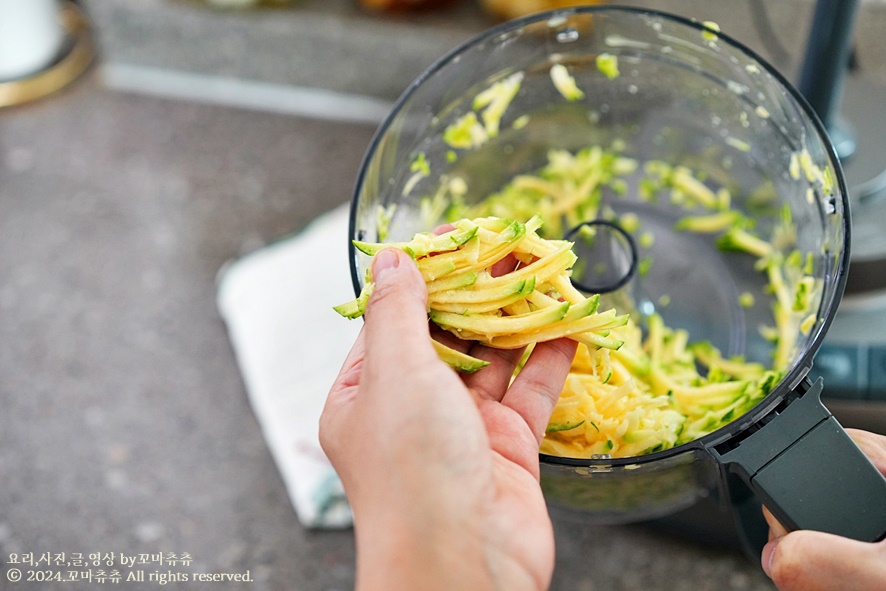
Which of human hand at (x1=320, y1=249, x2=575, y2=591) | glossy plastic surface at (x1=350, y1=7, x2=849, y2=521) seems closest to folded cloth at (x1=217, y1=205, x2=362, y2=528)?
glossy plastic surface at (x1=350, y1=7, x2=849, y2=521)

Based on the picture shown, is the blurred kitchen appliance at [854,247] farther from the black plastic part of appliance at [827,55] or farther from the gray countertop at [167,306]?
the gray countertop at [167,306]

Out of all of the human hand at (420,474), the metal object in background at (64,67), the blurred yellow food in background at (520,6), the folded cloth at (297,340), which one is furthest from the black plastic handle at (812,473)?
the metal object in background at (64,67)

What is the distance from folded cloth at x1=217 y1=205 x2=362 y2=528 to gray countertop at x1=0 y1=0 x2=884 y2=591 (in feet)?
0.09

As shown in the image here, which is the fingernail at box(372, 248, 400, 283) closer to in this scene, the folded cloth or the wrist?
the wrist

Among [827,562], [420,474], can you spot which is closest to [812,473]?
[827,562]

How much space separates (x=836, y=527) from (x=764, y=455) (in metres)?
0.05

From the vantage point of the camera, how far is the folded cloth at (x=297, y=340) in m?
0.81

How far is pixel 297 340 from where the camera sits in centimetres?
90

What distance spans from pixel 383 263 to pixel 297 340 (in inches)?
18.5

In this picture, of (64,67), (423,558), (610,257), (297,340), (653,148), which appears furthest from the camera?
(64,67)

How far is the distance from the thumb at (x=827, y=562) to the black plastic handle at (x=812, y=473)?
0.01 meters

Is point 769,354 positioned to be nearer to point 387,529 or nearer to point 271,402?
point 387,529

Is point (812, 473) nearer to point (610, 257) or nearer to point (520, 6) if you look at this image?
point (610, 257)

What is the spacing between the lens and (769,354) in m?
0.62
